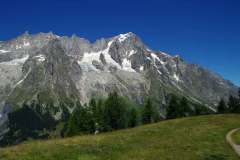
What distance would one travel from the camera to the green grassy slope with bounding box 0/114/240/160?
1244 inches

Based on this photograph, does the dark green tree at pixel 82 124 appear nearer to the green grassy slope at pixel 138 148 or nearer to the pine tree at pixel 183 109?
the pine tree at pixel 183 109

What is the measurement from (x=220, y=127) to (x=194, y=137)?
1217cm

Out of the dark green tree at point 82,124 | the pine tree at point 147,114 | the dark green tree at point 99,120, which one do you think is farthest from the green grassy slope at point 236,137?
the pine tree at point 147,114

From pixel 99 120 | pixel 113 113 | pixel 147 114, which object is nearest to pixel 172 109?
pixel 147 114

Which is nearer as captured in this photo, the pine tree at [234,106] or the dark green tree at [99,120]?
the dark green tree at [99,120]

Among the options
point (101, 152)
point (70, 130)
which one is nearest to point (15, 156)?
point (101, 152)

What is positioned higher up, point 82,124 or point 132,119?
point 132,119

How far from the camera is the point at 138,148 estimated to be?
3675cm

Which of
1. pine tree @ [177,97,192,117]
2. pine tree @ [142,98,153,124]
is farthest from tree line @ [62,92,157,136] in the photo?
pine tree @ [177,97,192,117]

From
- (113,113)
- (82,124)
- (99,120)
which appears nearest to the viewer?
(82,124)

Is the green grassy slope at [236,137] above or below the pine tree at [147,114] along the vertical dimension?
below

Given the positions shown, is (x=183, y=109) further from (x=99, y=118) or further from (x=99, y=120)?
(x=99, y=120)

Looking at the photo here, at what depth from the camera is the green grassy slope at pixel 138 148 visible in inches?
1244

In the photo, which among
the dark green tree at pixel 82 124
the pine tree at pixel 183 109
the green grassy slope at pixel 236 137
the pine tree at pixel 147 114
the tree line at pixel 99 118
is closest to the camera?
the green grassy slope at pixel 236 137
